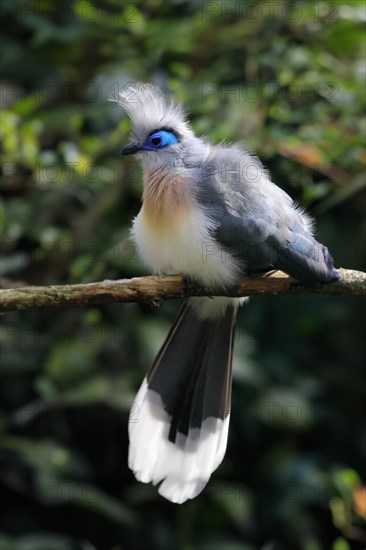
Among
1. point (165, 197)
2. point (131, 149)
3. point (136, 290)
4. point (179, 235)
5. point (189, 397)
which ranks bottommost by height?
point (189, 397)

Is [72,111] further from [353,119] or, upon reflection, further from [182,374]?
[182,374]

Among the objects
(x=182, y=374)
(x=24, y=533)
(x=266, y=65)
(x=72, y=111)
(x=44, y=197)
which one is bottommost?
(x=24, y=533)

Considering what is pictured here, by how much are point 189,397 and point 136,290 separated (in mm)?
858

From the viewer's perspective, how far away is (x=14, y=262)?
4445 millimetres

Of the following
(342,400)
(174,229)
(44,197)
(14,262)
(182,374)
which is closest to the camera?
(174,229)

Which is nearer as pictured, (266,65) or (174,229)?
(174,229)

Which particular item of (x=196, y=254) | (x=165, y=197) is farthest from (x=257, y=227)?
(x=165, y=197)

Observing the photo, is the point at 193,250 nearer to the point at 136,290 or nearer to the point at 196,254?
the point at 196,254

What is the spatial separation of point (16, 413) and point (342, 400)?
1.88 m

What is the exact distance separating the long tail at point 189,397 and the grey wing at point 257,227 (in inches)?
23.5

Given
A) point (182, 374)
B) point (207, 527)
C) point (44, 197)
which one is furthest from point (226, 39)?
point (207, 527)

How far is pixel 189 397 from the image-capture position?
379cm

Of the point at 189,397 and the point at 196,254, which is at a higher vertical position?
the point at 196,254

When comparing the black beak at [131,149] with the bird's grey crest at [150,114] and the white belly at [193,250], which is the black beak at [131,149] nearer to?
the bird's grey crest at [150,114]
